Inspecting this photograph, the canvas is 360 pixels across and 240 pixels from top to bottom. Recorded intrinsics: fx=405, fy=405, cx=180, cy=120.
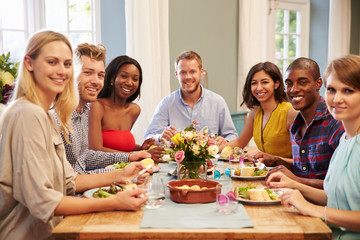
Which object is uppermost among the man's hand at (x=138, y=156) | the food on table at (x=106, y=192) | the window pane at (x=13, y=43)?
the window pane at (x=13, y=43)

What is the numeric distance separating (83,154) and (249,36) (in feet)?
11.8

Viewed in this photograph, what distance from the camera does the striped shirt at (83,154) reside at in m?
2.26

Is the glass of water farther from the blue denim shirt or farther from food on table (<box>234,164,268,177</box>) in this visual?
the blue denim shirt

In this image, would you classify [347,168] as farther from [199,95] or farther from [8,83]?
[199,95]

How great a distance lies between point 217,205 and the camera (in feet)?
4.95

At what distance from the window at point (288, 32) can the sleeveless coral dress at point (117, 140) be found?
353cm

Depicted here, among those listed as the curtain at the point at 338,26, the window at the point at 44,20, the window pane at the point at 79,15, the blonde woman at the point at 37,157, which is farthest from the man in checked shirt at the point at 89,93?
the curtain at the point at 338,26

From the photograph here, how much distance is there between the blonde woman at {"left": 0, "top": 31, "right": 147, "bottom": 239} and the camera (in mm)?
1424

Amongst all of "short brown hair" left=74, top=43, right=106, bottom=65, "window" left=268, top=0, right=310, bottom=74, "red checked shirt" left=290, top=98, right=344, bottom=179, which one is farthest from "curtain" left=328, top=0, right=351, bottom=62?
"short brown hair" left=74, top=43, right=106, bottom=65

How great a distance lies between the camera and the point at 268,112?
308 cm

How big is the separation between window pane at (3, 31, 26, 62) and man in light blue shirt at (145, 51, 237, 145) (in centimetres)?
140

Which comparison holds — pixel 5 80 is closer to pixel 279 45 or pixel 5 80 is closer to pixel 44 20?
pixel 44 20

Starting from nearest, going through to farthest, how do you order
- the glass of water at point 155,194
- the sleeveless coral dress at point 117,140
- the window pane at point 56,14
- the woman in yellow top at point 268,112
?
1. the glass of water at point 155,194
2. the woman in yellow top at point 268,112
3. the sleeveless coral dress at point 117,140
4. the window pane at point 56,14

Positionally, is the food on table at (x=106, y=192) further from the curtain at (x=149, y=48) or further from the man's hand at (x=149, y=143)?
the curtain at (x=149, y=48)
